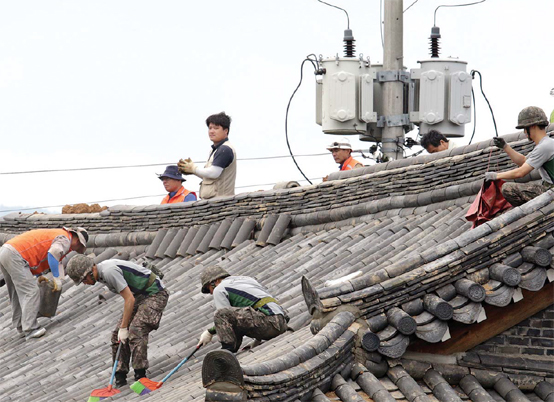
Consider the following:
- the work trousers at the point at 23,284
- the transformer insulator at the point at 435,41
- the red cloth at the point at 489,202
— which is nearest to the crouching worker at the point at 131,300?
the red cloth at the point at 489,202

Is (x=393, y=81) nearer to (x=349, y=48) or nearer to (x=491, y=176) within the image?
(x=349, y=48)

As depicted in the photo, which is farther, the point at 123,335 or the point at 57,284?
the point at 57,284

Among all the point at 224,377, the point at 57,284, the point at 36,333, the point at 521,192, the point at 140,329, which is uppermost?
the point at 521,192

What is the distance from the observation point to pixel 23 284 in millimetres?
14852

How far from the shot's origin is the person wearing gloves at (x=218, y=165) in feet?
48.5

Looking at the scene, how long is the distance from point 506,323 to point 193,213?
26.1 feet

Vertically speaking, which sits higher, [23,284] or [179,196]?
[179,196]

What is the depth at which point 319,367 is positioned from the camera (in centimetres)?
749

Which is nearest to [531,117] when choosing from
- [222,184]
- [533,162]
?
[533,162]

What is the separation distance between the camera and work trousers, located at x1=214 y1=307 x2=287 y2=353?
9.91 meters

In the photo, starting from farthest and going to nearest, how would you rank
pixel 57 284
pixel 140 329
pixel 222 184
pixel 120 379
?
pixel 222 184 < pixel 57 284 < pixel 120 379 < pixel 140 329

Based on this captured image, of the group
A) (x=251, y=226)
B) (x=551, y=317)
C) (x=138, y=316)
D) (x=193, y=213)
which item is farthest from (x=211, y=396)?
(x=193, y=213)

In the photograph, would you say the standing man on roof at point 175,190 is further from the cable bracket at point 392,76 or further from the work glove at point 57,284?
the cable bracket at point 392,76

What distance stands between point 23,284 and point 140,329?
4.25 metres
